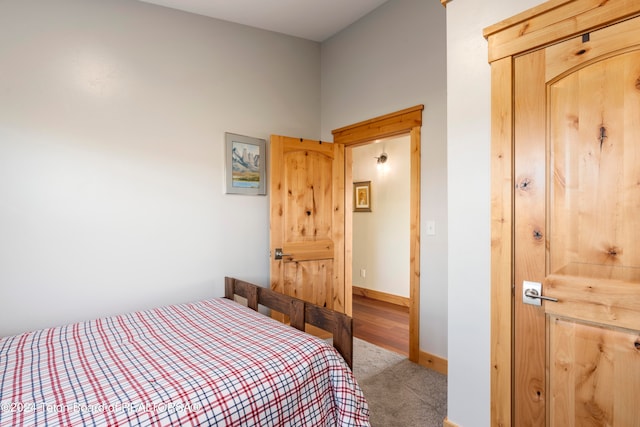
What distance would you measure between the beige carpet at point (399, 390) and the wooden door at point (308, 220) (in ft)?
2.53

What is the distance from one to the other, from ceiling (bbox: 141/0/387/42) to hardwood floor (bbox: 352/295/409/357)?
325 cm

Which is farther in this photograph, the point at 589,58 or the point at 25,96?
the point at 25,96

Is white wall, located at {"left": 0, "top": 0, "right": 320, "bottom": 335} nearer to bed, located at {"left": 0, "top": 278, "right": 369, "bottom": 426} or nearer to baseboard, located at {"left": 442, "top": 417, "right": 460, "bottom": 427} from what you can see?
bed, located at {"left": 0, "top": 278, "right": 369, "bottom": 426}

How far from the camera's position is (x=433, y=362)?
2.65 m

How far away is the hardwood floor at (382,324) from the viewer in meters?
3.27

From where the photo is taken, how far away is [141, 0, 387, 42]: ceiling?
2748 millimetres

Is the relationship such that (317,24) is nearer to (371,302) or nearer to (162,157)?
(162,157)

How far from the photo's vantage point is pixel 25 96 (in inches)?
85.8

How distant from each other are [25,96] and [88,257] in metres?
1.18

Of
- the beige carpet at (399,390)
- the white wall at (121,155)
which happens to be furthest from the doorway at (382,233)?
the white wall at (121,155)

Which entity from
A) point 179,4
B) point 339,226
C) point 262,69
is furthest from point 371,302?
point 179,4

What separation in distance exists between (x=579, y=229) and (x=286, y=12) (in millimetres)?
2866

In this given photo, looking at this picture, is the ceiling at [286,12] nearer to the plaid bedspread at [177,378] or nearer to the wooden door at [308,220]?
the wooden door at [308,220]

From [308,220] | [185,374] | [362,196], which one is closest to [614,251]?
[185,374]
